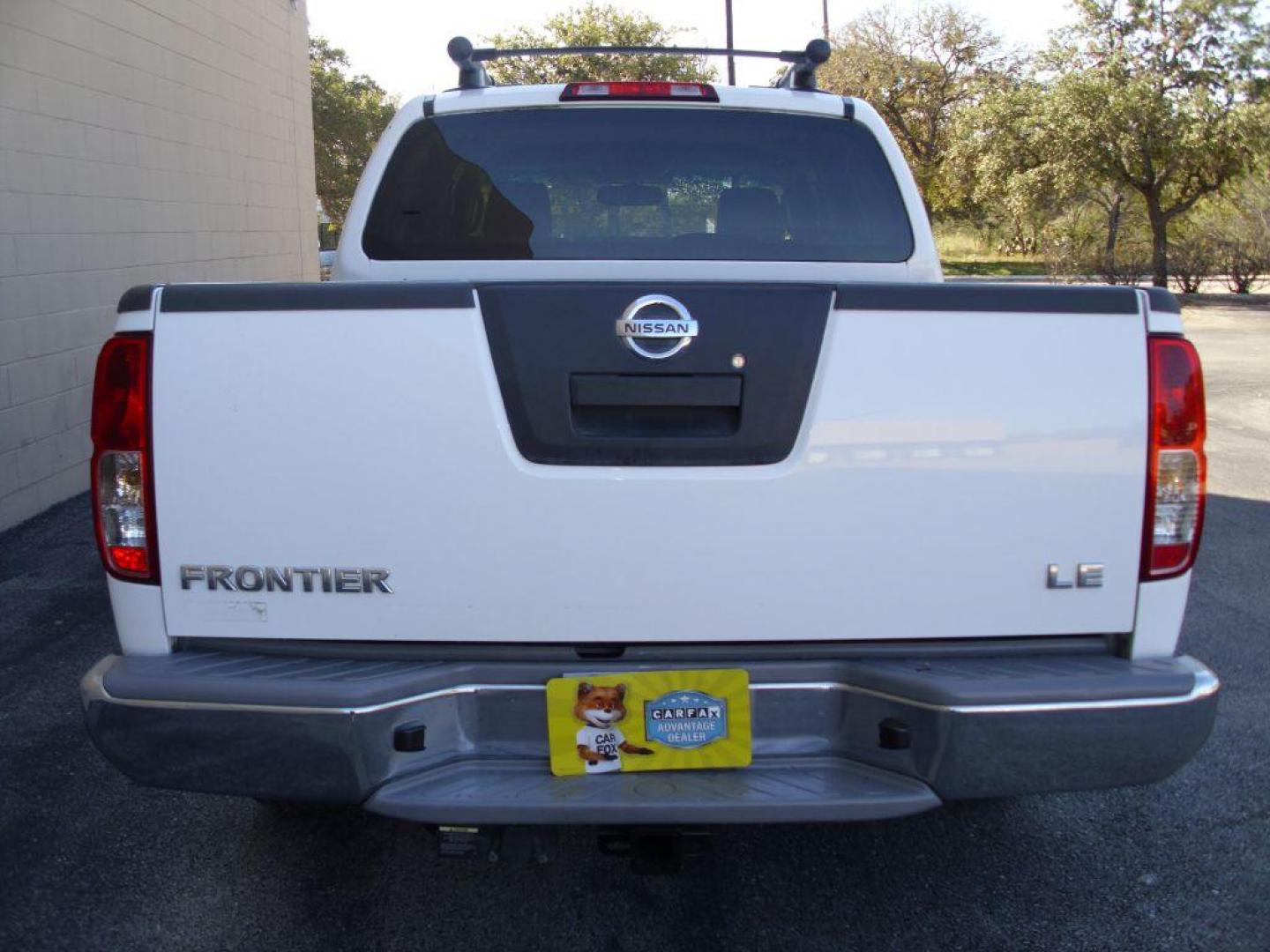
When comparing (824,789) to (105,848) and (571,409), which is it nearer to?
(571,409)

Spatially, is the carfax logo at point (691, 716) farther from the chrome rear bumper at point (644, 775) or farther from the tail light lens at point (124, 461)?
the tail light lens at point (124, 461)

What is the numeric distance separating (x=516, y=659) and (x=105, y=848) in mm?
1732

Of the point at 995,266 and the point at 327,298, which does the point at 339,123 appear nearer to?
the point at 995,266

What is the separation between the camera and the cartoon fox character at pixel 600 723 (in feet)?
8.94

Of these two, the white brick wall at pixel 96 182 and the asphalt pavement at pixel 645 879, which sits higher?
the white brick wall at pixel 96 182

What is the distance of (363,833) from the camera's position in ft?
12.4

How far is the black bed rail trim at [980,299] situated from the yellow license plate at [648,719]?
0.84 m

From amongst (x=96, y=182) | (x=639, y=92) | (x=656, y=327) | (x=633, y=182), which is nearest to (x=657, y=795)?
(x=656, y=327)

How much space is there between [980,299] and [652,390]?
2.36 ft

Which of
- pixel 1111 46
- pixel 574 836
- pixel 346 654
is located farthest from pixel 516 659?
pixel 1111 46

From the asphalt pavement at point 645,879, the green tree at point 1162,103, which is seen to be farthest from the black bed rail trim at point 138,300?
the green tree at point 1162,103

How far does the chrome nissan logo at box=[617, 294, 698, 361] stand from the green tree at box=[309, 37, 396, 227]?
29.8 m

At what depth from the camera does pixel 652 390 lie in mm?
2670

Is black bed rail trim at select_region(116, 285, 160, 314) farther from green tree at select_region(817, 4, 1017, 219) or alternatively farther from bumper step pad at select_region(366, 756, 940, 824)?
green tree at select_region(817, 4, 1017, 219)
